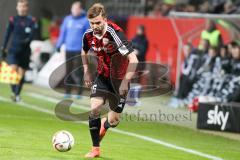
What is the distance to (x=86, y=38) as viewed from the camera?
1228 centimetres

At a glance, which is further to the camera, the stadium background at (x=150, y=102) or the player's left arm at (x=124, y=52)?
the stadium background at (x=150, y=102)

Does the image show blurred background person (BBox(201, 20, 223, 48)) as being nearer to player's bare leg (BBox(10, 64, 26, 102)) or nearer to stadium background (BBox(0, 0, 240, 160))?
stadium background (BBox(0, 0, 240, 160))

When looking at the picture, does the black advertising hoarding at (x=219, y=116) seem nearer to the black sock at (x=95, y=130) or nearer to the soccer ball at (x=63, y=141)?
the black sock at (x=95, y=130)

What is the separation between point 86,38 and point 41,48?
1731 cm

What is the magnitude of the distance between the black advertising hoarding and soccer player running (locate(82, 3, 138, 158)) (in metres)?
4.60

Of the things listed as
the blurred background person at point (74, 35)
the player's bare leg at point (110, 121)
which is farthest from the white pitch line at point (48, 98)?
the player's bare leg at point (110, 121)

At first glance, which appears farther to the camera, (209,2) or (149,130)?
(209,2)

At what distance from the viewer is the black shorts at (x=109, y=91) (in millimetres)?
12172

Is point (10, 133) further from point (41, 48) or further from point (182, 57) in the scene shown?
point (41, 48)

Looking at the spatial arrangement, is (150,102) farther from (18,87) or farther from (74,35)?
(18,87)

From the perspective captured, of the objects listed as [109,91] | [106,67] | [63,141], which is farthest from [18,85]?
[63,141]

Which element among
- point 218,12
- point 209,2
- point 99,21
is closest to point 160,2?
point 209,2

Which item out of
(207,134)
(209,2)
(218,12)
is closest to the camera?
(207,134)

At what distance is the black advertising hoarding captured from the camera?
16703 mm
